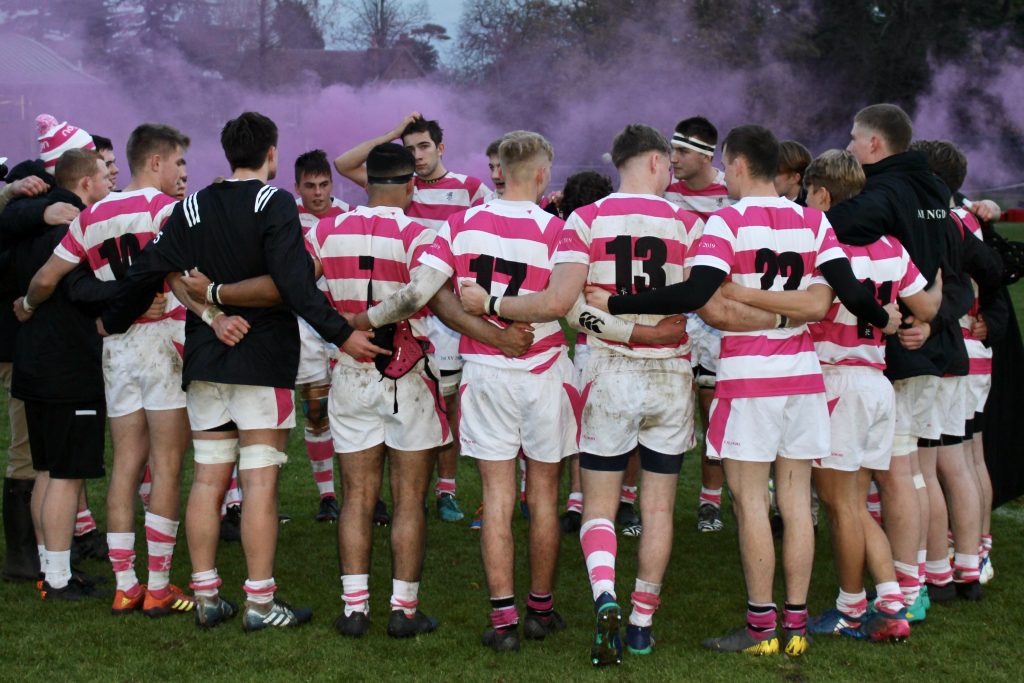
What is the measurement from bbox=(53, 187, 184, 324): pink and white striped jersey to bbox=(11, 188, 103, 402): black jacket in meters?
0.26

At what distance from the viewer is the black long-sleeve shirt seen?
4.52 meters

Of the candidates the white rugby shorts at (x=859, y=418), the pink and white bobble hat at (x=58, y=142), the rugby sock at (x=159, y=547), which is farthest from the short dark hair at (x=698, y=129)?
the rugby sock at (x=159, y=547)

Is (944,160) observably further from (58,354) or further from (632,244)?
(58,354)

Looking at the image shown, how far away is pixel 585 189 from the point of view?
577 centimetres

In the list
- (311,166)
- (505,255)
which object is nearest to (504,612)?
(505,255)

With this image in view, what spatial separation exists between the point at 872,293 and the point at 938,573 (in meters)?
1.67

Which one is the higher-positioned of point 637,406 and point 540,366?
point 540,366

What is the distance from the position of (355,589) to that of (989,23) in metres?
35.5

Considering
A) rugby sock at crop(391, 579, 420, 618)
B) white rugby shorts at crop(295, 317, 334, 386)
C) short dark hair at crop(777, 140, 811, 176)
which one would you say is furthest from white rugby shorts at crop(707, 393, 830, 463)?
white rugby shorts at crop(295, 317, 334, 386)

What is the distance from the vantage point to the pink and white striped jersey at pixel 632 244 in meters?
4.41

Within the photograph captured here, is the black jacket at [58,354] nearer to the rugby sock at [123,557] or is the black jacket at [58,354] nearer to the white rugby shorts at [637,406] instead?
the rugby sock at [123,557]

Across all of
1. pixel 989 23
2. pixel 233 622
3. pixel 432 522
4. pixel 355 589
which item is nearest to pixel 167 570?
pixel 233 622

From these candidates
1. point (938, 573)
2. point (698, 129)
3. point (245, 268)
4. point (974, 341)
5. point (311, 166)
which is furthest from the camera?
point (311, 166)

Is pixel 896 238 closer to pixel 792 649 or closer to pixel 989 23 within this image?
pixel 792 649
